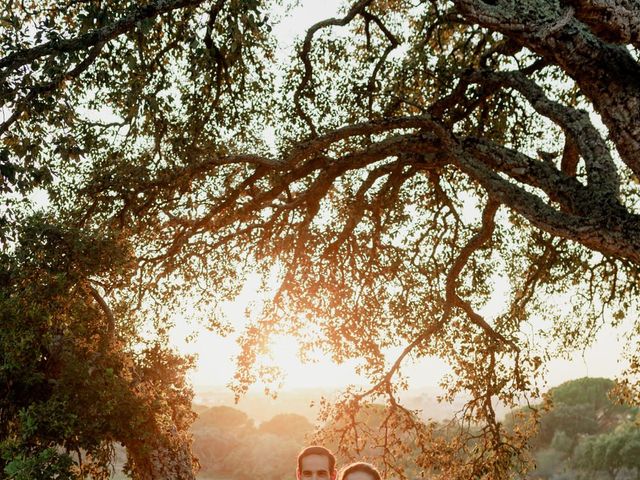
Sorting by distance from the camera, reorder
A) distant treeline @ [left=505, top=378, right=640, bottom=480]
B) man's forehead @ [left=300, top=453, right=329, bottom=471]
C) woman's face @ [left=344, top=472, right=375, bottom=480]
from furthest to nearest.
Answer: distant treeline @ [left=505, top=378, right=640, bottom=480] → man's forehead @ [left=300, top=453, right=329, bottom=471] → woman's face @ [left=344, top=472, right=375, bottom=480]

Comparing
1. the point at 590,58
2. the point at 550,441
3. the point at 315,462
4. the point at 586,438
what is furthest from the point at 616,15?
the point at 550,441

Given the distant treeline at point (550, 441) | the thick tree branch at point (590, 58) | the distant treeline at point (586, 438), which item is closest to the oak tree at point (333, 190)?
the thick tree branch at point (590, 58)

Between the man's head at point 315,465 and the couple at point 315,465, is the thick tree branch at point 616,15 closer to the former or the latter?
the couple at point 315,465

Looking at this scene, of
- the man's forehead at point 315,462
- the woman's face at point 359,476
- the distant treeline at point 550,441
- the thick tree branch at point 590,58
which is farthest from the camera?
the distant treeline at point 550,441

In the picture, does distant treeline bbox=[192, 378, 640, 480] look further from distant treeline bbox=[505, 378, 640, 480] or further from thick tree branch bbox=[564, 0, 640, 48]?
thick tree branch bbox=[564, 0, 640, 48]

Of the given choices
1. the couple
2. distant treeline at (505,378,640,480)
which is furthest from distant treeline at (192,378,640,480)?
the couple

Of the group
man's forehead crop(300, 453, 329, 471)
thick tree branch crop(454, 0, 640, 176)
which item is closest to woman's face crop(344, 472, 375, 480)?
man's forehead crop(300, 453, 329, 471)

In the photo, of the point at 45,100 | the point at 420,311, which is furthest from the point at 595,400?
the point at 45,100

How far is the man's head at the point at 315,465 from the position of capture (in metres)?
5.67

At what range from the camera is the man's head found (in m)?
5.67

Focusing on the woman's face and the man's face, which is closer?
the woman's face

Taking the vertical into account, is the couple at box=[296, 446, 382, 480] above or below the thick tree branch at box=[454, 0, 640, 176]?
below

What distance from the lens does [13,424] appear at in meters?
10.1

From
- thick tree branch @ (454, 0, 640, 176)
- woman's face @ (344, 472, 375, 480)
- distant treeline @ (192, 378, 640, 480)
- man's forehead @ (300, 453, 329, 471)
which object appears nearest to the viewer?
woman's face @ (344, 472, 375, 480)
